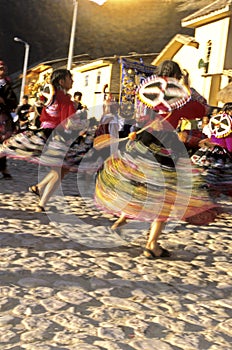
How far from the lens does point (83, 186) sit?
8.41 metres

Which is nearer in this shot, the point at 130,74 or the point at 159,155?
the point at 159,155

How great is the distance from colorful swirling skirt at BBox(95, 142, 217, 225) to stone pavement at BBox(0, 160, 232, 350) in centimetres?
40

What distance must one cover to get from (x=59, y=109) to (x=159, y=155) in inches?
72.9

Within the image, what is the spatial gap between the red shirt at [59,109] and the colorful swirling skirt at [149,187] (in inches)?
42.7

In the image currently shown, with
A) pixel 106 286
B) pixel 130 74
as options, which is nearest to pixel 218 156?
pixel 106 286

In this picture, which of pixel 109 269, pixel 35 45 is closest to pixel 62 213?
pixel 109 269

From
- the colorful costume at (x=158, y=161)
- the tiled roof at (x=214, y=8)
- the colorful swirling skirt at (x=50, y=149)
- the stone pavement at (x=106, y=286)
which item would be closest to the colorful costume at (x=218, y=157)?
the stone pavement at (x=106, y=286)

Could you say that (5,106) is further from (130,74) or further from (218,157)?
(130,74)

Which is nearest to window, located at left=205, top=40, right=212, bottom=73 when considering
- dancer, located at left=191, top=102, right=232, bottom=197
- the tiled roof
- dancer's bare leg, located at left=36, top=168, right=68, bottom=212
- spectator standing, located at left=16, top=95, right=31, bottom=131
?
the tiled roof

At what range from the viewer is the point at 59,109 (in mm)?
6016

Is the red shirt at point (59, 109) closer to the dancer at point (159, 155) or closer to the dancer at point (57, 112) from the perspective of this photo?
the dancer at point (57, 112)

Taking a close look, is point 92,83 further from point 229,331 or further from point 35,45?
point 35,45

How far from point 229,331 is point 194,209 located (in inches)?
81.4

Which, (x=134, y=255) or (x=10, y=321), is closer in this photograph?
(x=10, y=321)
